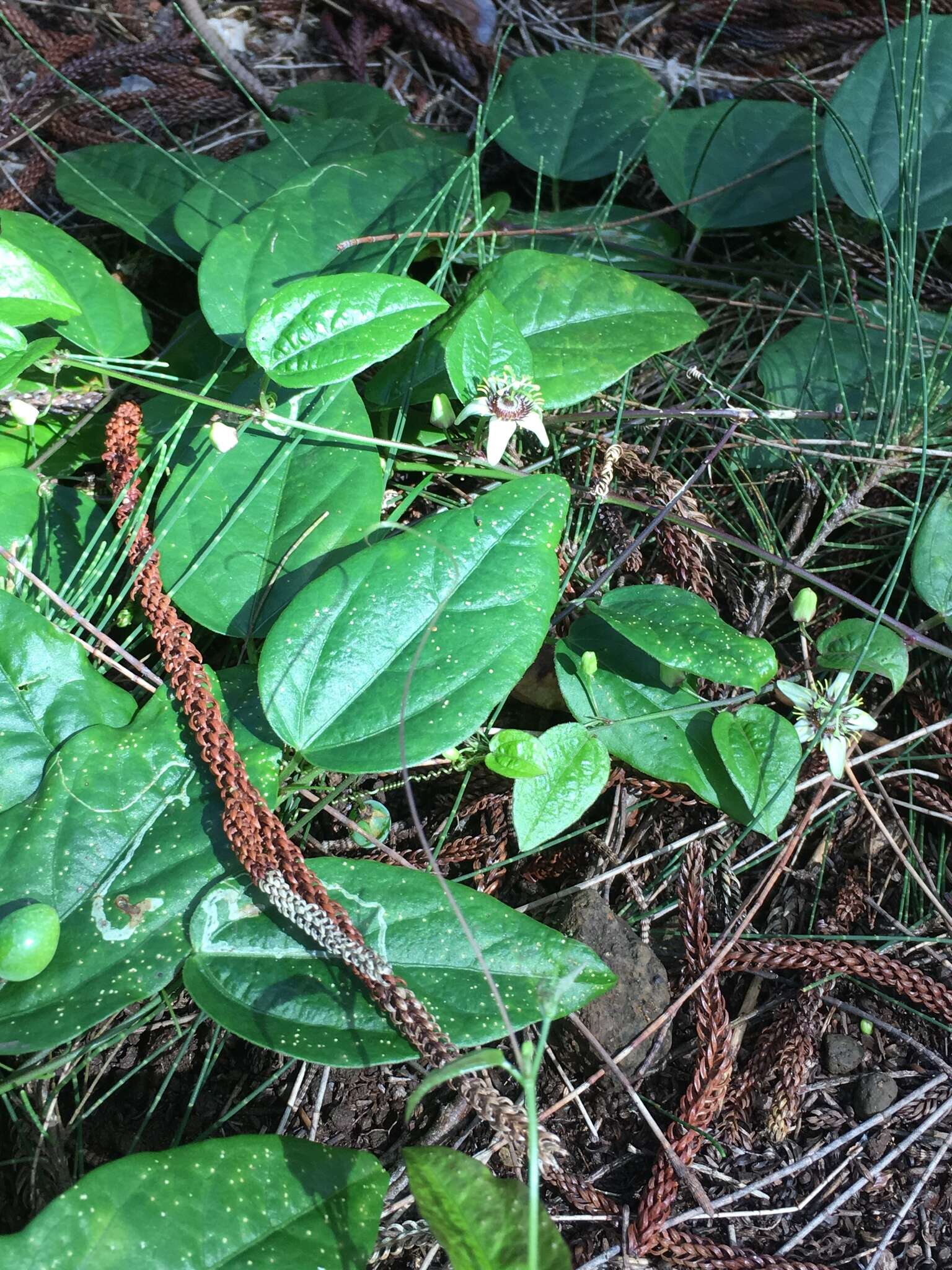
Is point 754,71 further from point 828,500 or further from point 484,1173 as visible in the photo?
point 484,1173

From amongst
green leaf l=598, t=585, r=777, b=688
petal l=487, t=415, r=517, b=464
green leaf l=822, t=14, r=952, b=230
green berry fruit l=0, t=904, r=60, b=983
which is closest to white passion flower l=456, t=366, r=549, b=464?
petal l=487, t=415, r=517, b=464

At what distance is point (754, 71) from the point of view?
2.16 metres

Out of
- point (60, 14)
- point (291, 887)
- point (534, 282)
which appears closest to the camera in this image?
point (291, 887)

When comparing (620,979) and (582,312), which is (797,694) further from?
(582,312)

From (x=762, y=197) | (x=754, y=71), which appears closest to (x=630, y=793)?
(x=762, y=197)

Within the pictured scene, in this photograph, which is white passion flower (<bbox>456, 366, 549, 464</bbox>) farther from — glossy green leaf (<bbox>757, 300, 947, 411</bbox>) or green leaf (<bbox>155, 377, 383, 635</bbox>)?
glossy green leaf (<bbox>757, 300, 947, 411</bbox>)

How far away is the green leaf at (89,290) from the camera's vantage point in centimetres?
146

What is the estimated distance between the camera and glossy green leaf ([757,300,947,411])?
1608mm

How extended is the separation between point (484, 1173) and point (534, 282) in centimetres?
125

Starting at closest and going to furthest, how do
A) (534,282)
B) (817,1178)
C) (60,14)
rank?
(817,1178) < (534,282) < (60,14)

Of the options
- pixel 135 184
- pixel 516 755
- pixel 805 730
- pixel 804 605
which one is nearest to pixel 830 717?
pixel 805 730

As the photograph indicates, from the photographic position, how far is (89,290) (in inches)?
58.7

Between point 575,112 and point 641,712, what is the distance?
4.55 ft

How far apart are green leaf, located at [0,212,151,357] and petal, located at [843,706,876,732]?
1.23m
